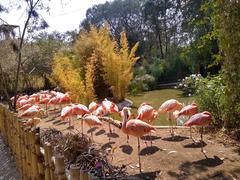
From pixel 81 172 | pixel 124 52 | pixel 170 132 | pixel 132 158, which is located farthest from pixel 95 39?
pixel 81 172

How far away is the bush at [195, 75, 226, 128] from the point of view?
636 cm

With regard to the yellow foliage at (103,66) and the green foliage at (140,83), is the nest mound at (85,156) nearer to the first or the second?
the yellow foliage at (103,66)

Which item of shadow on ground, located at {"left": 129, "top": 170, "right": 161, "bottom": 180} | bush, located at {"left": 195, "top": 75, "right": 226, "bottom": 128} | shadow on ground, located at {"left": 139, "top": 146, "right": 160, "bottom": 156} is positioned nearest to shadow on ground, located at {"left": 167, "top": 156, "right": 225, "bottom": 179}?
shadow on ground, located at {"left": 129, "top": 170, "right": 161, "bottom": 180}

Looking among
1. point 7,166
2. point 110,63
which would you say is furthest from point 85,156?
point 110,63

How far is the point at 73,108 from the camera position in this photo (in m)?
7.16

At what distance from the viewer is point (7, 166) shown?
229 inches

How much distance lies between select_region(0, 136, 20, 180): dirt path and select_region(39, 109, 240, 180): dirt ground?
4.84 ft

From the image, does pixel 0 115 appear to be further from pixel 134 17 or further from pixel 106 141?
pixel 134 17

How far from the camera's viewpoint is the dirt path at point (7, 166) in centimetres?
525

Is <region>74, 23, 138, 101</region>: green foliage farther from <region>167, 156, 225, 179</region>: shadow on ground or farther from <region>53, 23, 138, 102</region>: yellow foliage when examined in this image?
<region>167, 156, 225, 179</region>: shadow on ground

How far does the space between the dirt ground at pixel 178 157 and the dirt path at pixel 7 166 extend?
1.48m

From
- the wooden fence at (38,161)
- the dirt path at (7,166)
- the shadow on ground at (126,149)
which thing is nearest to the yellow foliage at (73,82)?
the dirt path at (7,166)

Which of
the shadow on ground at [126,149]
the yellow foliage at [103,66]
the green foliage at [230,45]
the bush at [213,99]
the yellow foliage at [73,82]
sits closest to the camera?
the green foliage at [230,45]

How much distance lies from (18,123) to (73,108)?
93.1 inches
